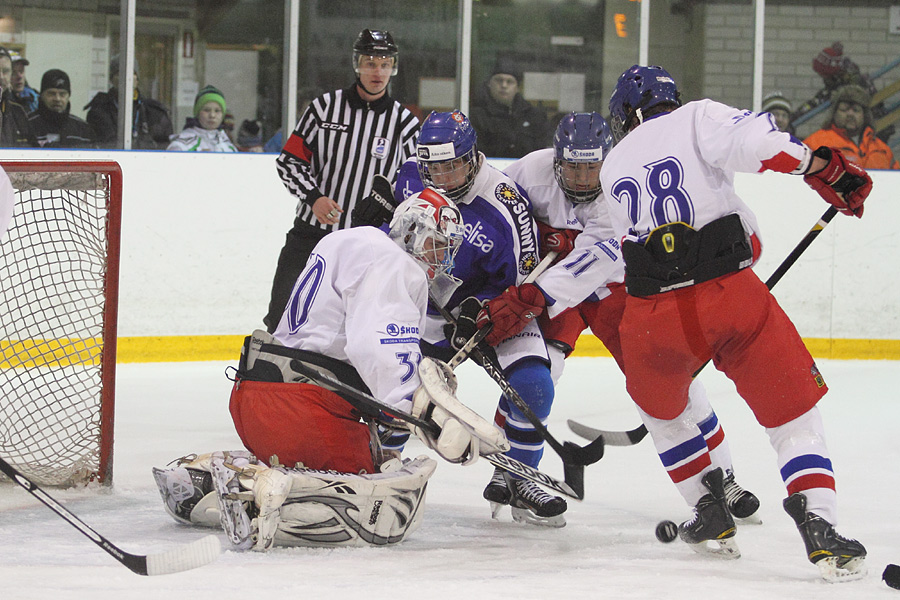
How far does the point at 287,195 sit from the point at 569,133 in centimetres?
265

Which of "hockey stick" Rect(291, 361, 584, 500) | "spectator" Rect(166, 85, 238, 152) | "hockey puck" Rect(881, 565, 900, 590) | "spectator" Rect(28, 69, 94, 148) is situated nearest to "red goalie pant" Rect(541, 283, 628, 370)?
"hockey stick" Rect(291, 361, 584, 500)

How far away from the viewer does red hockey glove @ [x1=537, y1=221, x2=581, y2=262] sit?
3.03 meters

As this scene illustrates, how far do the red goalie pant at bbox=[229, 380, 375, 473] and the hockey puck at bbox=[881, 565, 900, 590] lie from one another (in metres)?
1.06

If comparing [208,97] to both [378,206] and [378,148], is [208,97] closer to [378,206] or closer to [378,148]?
[378,148]

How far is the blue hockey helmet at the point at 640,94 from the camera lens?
248 cm

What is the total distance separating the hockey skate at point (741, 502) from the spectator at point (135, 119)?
132 inches

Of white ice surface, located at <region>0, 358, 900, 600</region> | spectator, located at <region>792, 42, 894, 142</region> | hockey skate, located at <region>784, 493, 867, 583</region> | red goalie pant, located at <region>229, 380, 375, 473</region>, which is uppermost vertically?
spectator, located at <region>792, 42, 894, 142</region>

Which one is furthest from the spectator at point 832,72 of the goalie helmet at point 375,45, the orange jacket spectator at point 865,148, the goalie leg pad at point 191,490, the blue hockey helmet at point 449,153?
the goalie leg pad at point 191,490

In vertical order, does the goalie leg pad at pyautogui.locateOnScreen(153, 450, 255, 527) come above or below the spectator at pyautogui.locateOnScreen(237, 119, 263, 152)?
below

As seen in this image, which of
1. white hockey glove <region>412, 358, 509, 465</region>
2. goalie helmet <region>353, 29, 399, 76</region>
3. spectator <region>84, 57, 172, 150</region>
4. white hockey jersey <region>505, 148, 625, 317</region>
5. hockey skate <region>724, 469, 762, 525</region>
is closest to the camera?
white hockey glove <region>412, 358, 509, 465</region>

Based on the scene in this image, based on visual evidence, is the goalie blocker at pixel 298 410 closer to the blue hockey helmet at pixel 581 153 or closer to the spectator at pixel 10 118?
the blue hockey helmet at pixel 581 153

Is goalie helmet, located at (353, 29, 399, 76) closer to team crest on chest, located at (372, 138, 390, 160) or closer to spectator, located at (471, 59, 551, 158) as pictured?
team crest on chest, located at (372, 138, 390, 160)

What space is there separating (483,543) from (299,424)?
0.48 metres

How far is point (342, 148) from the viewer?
13.4 ft
